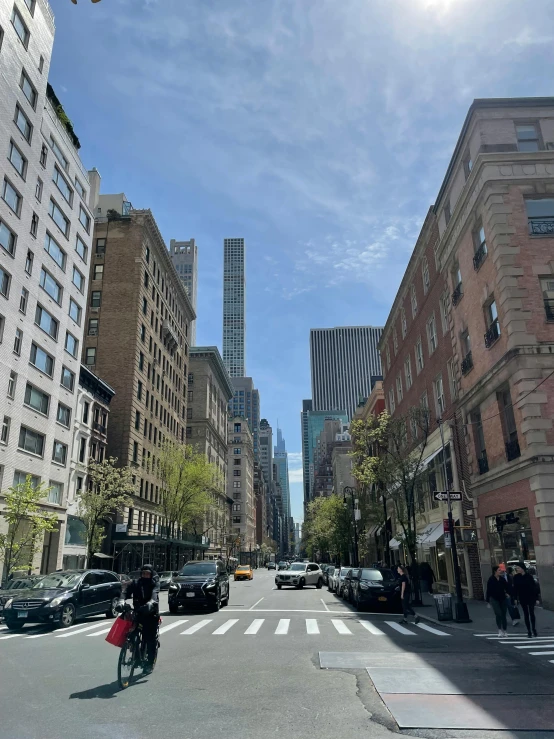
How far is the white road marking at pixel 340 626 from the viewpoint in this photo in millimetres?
15713

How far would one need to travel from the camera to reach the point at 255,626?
1728cm

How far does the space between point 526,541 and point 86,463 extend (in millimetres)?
36174

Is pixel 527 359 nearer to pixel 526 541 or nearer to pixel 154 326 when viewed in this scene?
pixel 526 541

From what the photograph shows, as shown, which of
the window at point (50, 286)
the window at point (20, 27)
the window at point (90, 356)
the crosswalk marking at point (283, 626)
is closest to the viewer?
the crosswalk marking at point (283, 626)

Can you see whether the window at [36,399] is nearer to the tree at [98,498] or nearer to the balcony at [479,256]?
the tree at [98,498]

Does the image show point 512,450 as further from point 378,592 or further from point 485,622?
point 378,592

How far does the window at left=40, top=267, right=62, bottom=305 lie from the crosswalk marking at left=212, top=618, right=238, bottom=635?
94.3 feet

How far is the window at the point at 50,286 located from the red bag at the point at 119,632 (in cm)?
3466

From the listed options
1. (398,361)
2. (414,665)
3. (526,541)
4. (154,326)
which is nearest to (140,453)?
(154,326)

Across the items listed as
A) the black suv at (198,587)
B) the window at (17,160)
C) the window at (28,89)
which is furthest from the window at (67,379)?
the black suv at (198,587)

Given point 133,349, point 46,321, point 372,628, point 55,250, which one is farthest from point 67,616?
point 133,349

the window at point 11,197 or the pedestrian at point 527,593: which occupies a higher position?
the window at point 11,197

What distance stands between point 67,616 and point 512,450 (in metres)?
17.1

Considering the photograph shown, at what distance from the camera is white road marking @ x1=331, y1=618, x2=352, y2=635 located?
1571 centimetres
